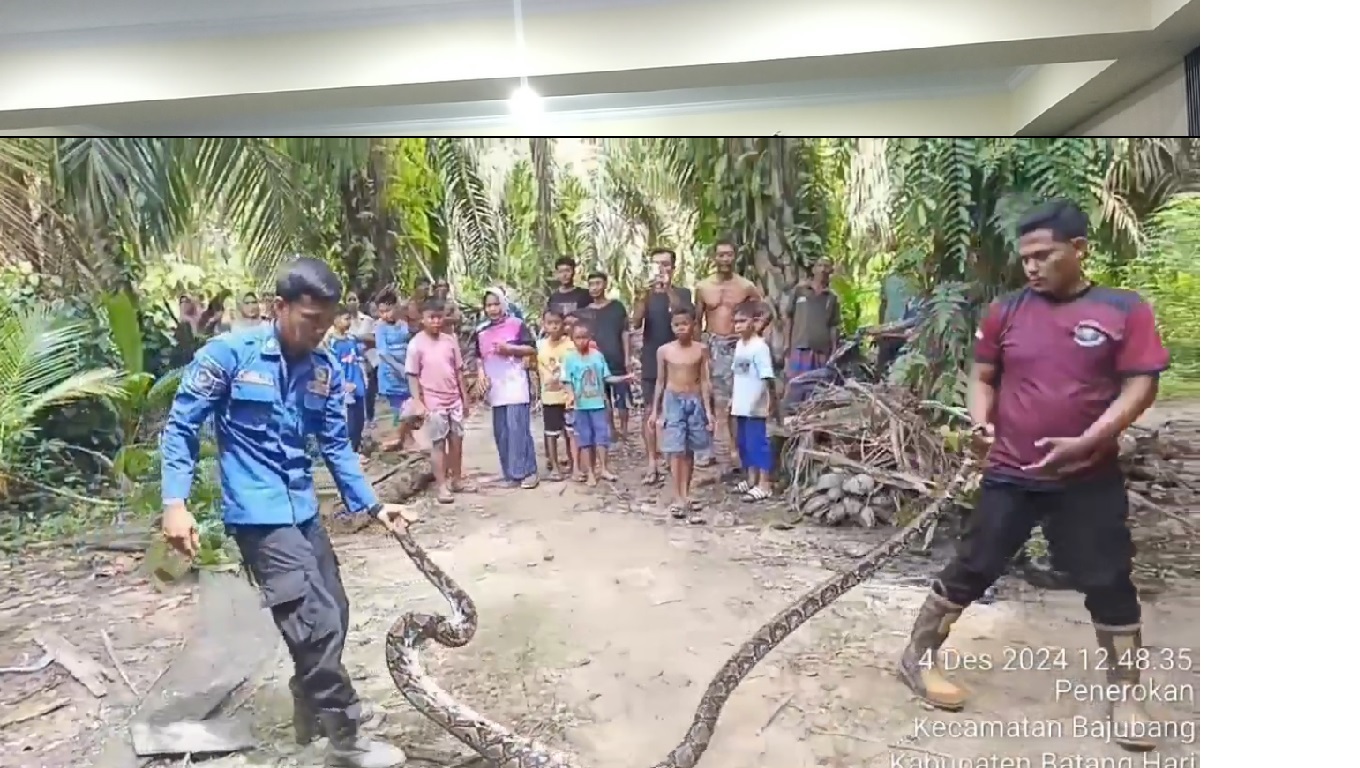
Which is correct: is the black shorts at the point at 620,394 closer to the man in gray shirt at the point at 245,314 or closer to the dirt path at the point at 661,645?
the dirt path at the point at 661,645

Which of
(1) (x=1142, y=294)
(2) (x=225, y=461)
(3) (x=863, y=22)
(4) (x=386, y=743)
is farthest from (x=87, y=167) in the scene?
(1) (x=1142, y=294)

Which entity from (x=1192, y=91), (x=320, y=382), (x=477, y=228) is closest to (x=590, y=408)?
(x=477, y=228)

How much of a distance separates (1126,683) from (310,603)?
1.53 m

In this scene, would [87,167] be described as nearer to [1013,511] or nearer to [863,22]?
[863,22]

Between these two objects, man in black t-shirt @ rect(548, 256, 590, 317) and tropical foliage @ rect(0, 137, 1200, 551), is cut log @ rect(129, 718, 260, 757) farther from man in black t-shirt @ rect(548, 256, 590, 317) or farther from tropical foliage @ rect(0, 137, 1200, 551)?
man in black t-shirt @ rect(548, 256, 590, 317)

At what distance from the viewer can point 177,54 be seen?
158cm

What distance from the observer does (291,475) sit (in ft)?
4.99

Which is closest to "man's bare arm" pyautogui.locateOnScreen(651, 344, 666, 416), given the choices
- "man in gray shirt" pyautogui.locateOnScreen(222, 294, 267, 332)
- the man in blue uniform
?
the man in blue uniform

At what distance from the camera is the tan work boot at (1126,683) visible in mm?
1557

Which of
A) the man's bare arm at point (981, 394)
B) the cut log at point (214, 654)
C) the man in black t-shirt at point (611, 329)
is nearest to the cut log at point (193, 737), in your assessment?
the cut log at point (214, 654)

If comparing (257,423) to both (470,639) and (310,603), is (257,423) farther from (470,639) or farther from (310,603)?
(470,639)

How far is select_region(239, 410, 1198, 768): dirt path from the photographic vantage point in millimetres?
1520

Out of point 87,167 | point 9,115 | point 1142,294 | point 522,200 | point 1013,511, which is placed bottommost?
point 1013,511

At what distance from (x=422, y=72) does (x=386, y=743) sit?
1.25m
